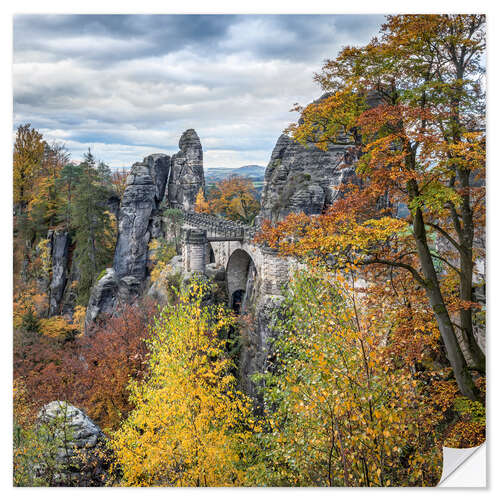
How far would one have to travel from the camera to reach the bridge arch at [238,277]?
52.7ft

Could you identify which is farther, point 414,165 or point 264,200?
point 264,200

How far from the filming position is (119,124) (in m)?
7.01

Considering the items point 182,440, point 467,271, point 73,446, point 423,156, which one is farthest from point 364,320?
point 73,446

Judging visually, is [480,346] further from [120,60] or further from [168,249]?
[168,249]

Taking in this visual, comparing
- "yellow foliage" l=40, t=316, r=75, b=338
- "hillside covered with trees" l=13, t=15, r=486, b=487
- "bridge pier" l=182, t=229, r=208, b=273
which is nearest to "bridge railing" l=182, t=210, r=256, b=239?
"bridge pier" l=182, t=229, r=208, b=273

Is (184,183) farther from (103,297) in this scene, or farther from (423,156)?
(423,156)

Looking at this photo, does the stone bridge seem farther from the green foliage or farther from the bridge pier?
the green foliage

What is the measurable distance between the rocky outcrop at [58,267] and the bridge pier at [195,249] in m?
4.45

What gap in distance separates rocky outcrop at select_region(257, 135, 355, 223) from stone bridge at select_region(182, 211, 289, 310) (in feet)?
4.69

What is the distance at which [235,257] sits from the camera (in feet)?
53.8

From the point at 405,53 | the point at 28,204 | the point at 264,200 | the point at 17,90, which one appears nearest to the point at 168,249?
the point at 264,200

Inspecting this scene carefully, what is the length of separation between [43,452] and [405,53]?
7.85 meters

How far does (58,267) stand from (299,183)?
30.3 ft

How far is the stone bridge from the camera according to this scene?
1134 cm
